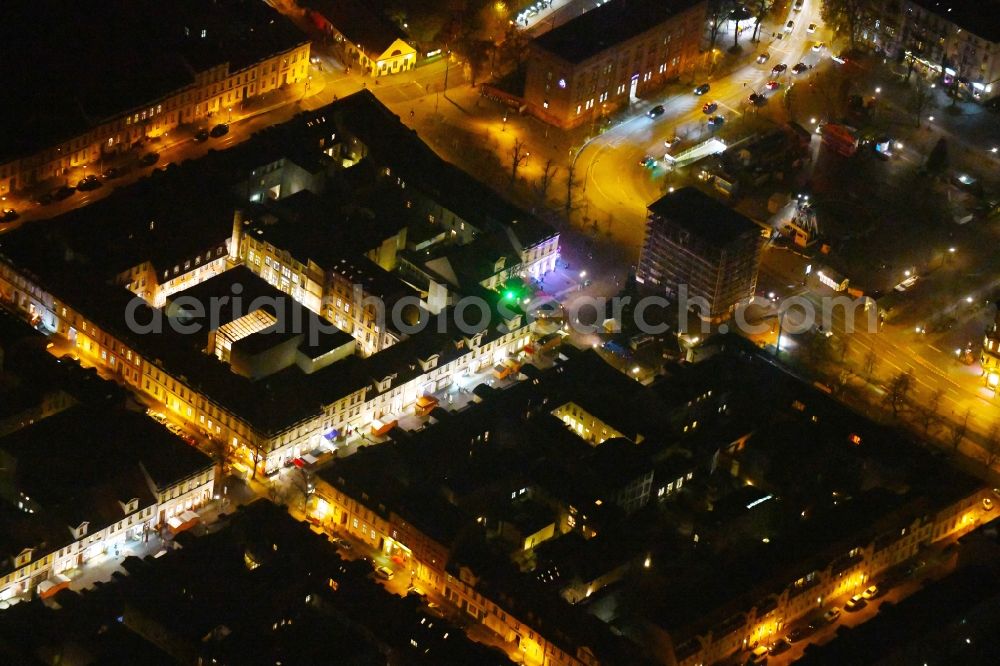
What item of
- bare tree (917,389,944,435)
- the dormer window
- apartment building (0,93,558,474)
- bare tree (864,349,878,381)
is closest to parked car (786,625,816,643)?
bare tree (917,389,944,435)

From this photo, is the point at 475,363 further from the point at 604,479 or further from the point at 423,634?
the point at 423,634

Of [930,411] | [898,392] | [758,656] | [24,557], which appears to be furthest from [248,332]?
[930,411]

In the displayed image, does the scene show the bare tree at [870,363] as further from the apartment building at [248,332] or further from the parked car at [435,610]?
the parked car at [435,610]

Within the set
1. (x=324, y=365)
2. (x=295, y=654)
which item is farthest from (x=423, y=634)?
(x=324, y=365)

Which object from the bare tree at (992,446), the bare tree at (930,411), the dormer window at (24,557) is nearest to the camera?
the dormer window at (24,557)

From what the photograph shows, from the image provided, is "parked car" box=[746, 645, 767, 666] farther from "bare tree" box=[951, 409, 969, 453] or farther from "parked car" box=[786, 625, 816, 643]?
"bare tree" box=[951, 409, 969, 453]

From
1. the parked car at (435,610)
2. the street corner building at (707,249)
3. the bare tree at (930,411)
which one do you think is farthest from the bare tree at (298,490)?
the bare tree at (930,411)
